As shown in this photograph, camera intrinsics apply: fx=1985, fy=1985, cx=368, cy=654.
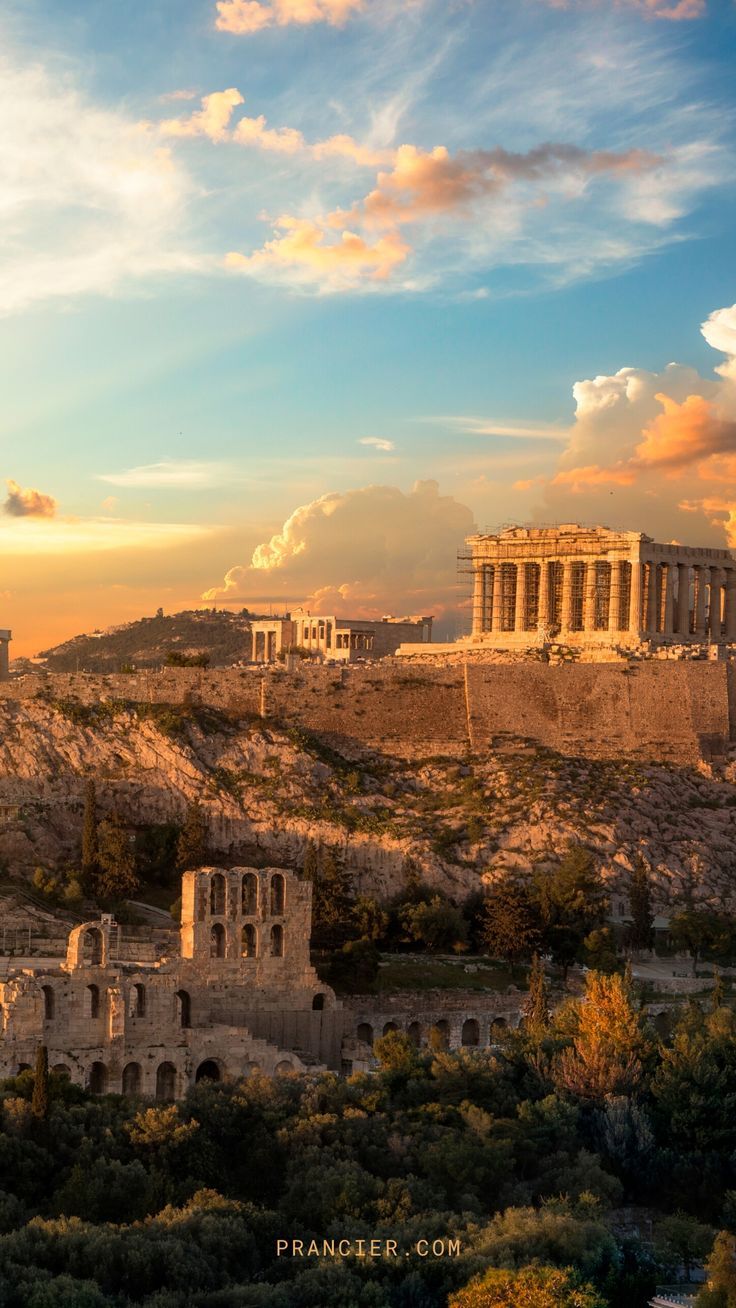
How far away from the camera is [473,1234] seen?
33531 millimetres

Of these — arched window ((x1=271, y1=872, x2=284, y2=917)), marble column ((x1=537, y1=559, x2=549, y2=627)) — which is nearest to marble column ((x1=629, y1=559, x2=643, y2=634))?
marble column ((x1=537, y1=559, x2=549, y2=627))

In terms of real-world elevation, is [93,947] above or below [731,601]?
below

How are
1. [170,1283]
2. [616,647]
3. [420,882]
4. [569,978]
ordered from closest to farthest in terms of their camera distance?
[170,1283] < [569,978] < [420,882] < [616,647]

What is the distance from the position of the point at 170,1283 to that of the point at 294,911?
714 inches

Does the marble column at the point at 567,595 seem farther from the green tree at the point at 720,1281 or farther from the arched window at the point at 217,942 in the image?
the green tree at the point at 720,1281

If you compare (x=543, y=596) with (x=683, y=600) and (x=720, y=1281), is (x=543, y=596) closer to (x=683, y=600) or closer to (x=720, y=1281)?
(x=683, y=600)

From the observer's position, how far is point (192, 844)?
64125mm

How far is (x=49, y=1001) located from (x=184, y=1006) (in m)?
4.21

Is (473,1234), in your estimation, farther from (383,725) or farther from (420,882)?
(383,725)

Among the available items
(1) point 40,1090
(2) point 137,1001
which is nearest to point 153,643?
(2) point 137,1001

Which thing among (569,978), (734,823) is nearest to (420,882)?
(569,978)

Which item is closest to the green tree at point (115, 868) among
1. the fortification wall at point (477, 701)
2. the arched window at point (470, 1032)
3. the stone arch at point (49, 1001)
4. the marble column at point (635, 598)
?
the arched window at point (470, 1032)

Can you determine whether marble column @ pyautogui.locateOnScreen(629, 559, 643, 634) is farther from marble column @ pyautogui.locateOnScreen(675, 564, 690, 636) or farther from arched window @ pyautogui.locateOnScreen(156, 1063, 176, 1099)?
arched window @ pyautogui.locateOnScreen(156, 1063, 176, 1099)

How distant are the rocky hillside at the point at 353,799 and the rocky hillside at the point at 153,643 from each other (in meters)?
52.6
